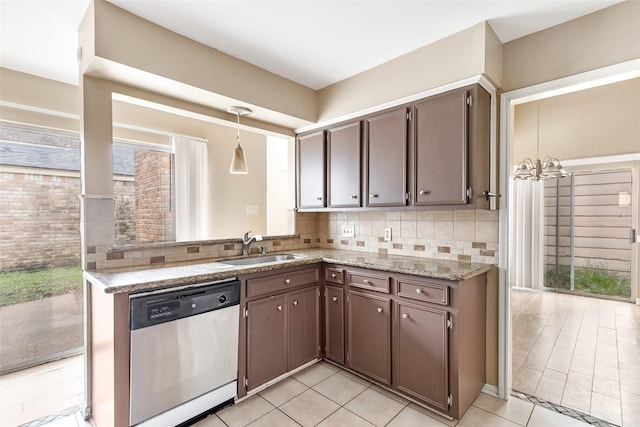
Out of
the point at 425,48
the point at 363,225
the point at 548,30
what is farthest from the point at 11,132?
the point at 548,30

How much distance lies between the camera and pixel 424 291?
200 cm

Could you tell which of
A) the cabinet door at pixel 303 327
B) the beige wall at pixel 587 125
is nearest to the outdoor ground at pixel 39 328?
the cabinet door at pixel 303 327

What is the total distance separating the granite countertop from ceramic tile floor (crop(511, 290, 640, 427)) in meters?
1.04

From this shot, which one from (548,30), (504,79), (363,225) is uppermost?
Result: (548,30)

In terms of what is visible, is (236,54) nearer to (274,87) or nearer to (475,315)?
(274,87)

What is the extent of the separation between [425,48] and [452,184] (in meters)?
1.02

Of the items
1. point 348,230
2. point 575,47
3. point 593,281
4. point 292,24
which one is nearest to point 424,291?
point 348,230

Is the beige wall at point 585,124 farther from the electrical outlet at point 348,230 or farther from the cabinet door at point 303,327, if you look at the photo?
the cabinet door at point 303,327

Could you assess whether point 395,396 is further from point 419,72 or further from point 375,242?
point 419,72

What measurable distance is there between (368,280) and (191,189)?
2.36 m

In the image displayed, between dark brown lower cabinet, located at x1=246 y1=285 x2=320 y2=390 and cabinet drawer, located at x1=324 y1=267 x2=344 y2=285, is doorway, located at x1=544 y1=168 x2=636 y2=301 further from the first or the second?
dark brown lower cabinet, located at x1=246 y1=285 x2=320 y2=390

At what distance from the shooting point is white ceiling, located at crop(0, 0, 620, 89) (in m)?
1.80

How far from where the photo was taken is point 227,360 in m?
1.99

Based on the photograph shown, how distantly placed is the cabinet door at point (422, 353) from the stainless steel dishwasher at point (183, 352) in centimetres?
110
